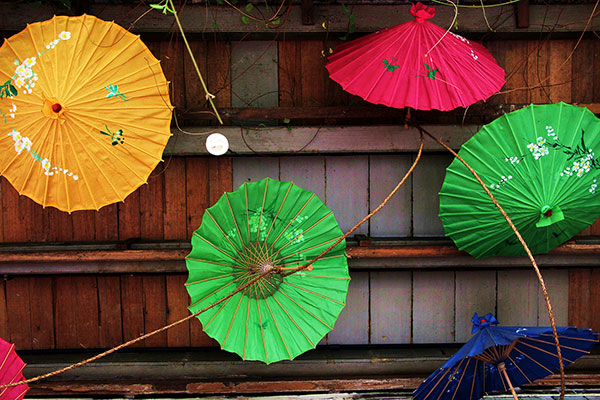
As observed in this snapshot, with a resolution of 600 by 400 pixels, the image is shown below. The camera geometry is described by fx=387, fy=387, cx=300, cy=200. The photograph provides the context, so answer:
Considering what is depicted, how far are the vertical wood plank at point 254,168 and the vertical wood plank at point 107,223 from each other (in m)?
0.87

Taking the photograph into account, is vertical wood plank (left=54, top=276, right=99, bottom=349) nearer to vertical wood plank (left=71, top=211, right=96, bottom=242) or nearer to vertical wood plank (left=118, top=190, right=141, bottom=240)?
vertical wood plank (left=71, top=211, right=96, bottom=242)

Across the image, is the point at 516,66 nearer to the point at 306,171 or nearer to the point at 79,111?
the point at 306,171

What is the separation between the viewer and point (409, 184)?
8.93 feet

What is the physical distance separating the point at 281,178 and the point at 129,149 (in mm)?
995

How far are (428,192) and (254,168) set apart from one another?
4.05 feet

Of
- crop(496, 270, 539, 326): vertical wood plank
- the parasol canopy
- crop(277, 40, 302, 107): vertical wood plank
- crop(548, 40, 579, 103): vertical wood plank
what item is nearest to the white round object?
the parasol canopy

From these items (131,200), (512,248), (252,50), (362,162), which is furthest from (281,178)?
(512,248)

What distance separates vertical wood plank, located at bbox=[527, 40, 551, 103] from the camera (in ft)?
8.79

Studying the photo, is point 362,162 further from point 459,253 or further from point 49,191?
point 49,191

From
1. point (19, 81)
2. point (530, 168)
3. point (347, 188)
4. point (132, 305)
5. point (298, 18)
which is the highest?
point (298, 18)

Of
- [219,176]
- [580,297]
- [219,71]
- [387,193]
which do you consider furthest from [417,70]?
[580,297]

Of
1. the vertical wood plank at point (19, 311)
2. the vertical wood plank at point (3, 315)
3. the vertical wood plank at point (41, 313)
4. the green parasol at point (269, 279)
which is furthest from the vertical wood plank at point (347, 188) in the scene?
the vertical wood plank at point (3, 315)

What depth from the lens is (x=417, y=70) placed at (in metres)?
2.06

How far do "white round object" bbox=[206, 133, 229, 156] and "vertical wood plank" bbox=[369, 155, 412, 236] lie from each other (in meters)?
1.02
